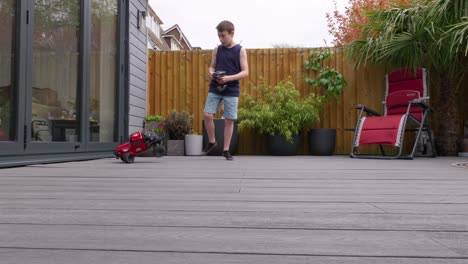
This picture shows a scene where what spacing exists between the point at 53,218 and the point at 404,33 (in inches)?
196

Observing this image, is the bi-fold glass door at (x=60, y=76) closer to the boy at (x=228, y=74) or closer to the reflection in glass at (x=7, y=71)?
the reflection in glass at (x=7, y=71)

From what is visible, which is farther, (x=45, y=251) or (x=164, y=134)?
(x=164, y=134)

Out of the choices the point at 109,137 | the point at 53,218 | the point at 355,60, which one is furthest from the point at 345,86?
the point at 53,218

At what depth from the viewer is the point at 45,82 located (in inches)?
137

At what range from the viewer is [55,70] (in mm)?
3654

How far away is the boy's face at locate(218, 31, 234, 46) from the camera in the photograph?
416 cm

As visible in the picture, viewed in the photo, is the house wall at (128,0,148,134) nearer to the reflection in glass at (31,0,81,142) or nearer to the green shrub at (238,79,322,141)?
the green shrub at (238,79,322,141)

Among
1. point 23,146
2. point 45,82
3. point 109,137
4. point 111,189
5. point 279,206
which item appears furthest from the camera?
point 109,137

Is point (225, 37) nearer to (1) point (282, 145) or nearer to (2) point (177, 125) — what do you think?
(2) point (177, 125)

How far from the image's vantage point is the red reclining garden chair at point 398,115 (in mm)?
4871

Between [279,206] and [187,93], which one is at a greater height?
[187,93]

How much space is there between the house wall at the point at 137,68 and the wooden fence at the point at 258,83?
0.24 metres

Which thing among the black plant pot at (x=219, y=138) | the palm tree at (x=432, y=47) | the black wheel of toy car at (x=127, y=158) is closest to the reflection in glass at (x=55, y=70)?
the black wheel of toy car at (x=127, y=158)

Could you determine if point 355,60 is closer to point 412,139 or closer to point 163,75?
point 412,139
